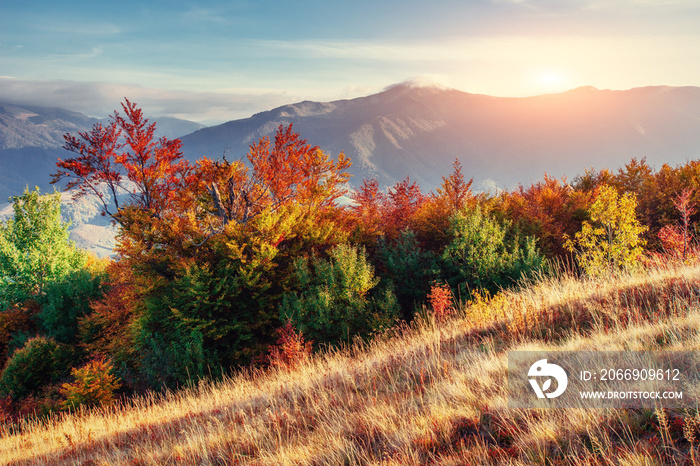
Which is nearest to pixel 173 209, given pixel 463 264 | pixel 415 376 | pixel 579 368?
pixel 463 264

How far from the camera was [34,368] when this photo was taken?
2081cm

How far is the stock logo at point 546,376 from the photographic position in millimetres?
3893

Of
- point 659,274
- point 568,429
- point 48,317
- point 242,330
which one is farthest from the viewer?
point 48,317

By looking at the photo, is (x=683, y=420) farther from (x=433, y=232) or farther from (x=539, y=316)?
(x=433, y=232)

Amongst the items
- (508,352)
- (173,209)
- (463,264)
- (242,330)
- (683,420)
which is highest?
(173,209)

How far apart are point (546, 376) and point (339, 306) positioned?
1053cm

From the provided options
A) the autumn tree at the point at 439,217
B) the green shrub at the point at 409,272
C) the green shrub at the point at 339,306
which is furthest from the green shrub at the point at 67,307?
the autumn tree at the point at 439,217

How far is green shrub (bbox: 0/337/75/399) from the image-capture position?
20.1 meters

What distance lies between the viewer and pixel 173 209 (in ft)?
70.1

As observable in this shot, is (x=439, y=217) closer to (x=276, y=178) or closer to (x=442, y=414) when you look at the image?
(x=276, y=178)

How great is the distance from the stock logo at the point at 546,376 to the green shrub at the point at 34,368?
26173 mm

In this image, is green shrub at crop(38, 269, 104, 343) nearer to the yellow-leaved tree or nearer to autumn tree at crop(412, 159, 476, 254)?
autumn tree at crop(412, 159, 476, 254)

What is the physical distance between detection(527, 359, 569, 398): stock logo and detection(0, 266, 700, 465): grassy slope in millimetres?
376

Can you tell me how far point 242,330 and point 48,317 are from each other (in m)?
19.4
